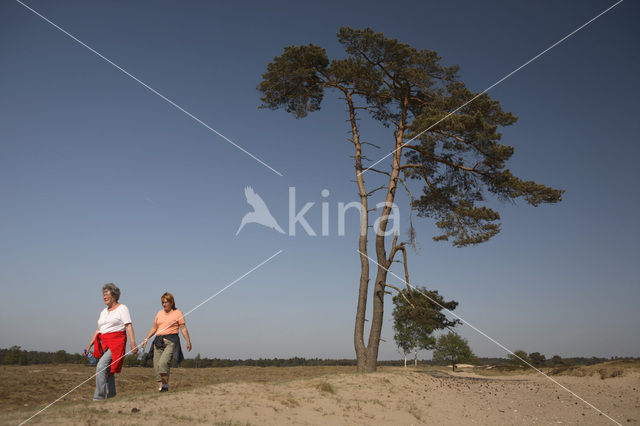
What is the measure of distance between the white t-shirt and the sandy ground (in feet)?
3.76

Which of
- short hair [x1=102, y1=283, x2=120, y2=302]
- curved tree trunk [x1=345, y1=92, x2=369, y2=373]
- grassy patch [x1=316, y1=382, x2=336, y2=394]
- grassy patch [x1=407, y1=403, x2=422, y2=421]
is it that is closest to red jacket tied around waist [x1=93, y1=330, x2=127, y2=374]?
short hair [x1=102, y1=283, x2=120, y2=302]

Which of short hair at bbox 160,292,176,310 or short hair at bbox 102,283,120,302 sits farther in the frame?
short hair at bbox 160,292,176,310

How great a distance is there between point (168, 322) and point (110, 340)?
3.79 feet

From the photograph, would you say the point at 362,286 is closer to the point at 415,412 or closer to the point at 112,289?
the point at 415,412

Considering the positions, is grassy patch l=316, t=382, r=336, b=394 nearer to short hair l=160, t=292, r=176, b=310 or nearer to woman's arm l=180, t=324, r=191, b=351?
woman's arm l=180, t=324, r=191, b=351

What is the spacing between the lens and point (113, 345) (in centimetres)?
672

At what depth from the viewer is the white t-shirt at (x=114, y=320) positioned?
6.82 metres

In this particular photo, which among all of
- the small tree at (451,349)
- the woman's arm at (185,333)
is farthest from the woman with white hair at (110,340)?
the small tree at (451,349)

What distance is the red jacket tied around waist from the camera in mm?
6680

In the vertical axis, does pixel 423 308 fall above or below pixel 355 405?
above

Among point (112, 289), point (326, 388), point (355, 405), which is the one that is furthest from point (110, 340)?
point (355, 405)

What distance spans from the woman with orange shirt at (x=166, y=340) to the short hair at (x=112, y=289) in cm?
99

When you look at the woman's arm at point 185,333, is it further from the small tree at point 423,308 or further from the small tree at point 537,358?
the small tree at point 537,358

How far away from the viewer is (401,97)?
17.0 metres
